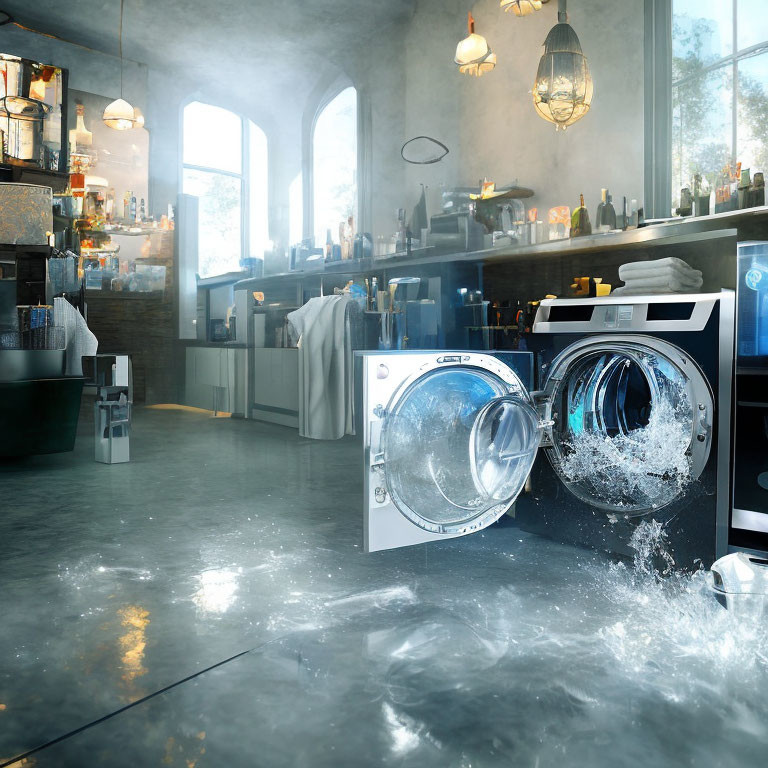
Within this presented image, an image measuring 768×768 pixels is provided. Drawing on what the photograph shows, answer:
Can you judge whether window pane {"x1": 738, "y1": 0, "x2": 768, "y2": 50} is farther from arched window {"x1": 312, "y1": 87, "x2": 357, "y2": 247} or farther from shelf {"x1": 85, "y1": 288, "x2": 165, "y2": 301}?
shelf {"x1": 85, "y1": 288, "x2": 165, "y2": 301}

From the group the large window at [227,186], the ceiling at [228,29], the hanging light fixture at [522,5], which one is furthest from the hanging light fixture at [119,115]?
the hanging light fixture at [522,5]

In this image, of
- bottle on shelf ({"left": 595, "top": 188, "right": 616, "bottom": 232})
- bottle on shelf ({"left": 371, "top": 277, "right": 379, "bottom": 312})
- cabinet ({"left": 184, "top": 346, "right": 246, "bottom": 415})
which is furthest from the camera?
cabinet ({"left": 184, "top": 346, "right": 246, "bottom": 415})

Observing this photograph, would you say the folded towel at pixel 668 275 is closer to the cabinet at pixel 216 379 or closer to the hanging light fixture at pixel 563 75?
the hanging light fixture at pixel 563 75

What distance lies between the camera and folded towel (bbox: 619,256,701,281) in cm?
250

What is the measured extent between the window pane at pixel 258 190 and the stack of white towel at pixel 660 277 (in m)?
7.25

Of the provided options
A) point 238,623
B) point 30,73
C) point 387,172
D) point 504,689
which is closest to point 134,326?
point 30,73

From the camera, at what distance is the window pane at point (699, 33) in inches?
162

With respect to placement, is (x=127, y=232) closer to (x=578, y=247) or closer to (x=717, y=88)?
(x=578, y=247)

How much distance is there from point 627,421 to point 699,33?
311cm

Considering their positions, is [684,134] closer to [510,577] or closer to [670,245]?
[670,245]

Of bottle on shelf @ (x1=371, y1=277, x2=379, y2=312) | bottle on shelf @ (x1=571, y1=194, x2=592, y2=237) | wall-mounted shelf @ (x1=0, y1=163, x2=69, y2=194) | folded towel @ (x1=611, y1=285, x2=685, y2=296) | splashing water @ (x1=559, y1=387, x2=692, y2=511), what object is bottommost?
splashing water @ (x1=559, y1=387, x2=692, y2=511)

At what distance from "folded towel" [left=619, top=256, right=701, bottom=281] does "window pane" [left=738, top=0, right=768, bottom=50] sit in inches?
89.3

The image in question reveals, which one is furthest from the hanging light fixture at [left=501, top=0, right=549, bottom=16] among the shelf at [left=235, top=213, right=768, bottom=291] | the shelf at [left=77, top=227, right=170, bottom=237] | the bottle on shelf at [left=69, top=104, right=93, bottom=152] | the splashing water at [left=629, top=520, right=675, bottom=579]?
the bottle on shelf at [left=69, top=104, right=93, bottom=152]

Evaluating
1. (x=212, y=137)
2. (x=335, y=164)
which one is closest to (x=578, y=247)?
(x=335, y=164)
